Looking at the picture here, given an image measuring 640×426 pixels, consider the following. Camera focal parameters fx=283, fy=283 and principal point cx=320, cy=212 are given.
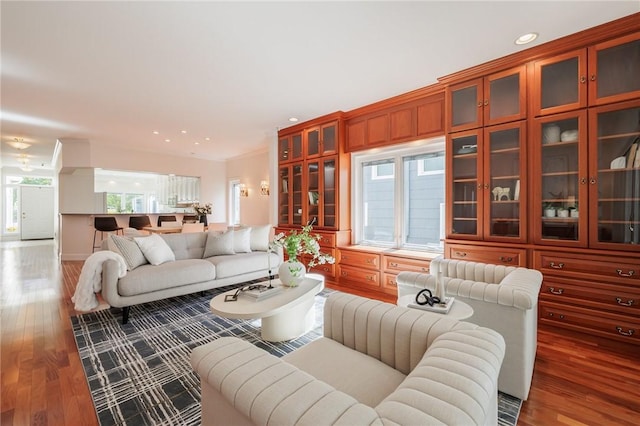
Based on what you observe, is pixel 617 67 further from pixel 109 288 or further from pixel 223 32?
pixel 109 288

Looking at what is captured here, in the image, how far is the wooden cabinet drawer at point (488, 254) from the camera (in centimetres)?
285

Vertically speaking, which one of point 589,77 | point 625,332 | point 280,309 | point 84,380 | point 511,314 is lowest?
point 84,380

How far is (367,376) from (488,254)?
2359 millimetres

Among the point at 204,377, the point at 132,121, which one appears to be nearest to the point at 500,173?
the point at 204,377

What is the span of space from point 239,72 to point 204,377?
3148 millimetres

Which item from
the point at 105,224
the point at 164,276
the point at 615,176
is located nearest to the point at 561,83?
the point at 615,176

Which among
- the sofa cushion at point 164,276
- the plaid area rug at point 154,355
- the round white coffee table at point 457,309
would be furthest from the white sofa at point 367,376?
the sofa cushion at point 164,276

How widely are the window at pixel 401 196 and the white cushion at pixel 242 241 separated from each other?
1.79m

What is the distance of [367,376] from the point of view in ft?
4.28

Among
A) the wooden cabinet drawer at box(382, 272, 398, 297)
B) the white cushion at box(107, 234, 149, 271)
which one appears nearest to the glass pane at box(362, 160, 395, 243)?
the wooden cabinet drawer at box(382, 272, 398, 297)

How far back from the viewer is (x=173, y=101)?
408 centimetres

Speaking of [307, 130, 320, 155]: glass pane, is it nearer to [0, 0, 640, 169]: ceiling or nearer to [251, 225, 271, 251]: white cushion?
[0, 0, 640, 169]: ceiling

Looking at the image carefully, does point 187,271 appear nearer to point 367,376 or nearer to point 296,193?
point 296,193

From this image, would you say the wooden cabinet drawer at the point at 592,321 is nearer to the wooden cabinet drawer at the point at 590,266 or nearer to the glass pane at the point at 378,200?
the wooden cabinet drawer at the point at 590,266
